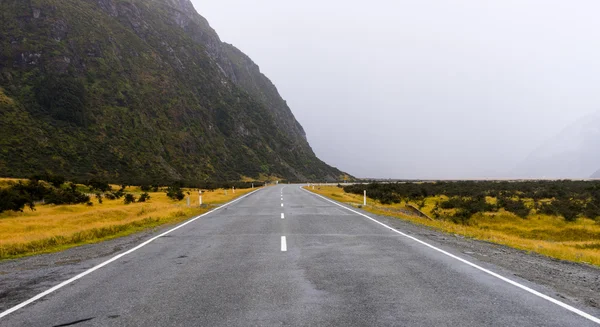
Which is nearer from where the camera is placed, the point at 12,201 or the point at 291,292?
the point at 291,292

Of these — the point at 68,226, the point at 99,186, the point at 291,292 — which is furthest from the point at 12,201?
the point at 291,292

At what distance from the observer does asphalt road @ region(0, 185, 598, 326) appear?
4817 mm

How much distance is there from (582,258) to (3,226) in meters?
25.0

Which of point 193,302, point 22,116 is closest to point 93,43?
point 22,116

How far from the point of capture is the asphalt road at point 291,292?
Result: 4.82 m

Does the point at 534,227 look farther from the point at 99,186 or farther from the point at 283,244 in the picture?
the point at 99,186

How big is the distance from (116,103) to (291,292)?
297 ft

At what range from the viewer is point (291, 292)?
19.4 feet

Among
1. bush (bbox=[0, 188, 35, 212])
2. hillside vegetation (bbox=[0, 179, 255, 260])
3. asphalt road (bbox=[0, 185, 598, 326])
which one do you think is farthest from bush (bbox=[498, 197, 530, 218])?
bush (bbox=[0, 188, 35, 212])

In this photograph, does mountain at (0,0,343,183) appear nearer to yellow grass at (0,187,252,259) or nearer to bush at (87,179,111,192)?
bush at (87,179,111,192)

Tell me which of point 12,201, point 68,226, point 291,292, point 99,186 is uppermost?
point 99,186

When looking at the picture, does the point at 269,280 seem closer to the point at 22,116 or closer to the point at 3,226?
the point at 3,226

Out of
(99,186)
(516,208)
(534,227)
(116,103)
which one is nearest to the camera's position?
(534,227)

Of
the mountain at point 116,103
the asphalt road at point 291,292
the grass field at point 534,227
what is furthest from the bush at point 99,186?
the asphalt road at point 291,292
